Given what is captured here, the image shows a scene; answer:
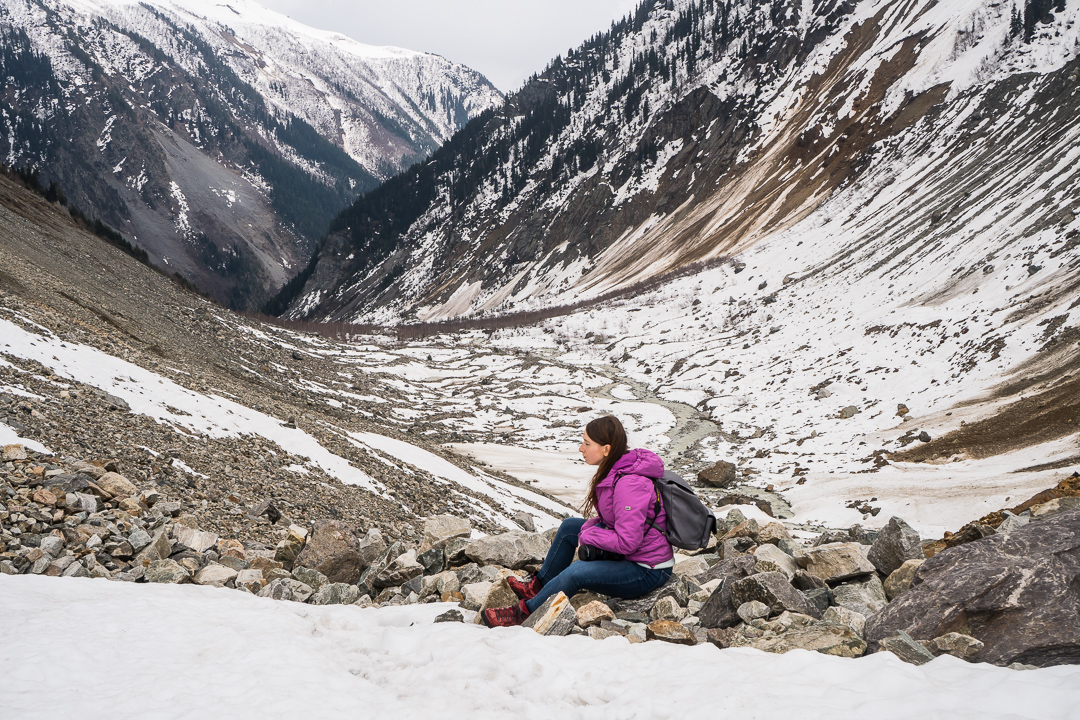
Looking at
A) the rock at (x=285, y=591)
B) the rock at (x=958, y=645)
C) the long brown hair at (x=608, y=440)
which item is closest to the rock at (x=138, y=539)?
the rock at (x=285, y=591)

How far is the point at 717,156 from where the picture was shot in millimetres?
111750

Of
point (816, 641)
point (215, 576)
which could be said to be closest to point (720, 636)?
point (816, 641)

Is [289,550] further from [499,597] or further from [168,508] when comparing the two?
[499,597]

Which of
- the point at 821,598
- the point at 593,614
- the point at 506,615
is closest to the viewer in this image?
the point at 593,614

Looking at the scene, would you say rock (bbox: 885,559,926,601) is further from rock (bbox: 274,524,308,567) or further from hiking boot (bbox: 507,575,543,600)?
rock (bbox: 274,524,308,567)

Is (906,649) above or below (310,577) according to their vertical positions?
above

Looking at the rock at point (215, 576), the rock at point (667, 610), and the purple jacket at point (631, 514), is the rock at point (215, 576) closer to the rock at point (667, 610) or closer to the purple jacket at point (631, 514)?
the purple jacket at point (631, 514)

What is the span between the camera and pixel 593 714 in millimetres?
4238

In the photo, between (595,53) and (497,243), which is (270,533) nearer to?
(497,243)

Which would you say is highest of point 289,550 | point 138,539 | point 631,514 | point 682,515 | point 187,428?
point 682,515

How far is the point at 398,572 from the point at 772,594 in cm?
467

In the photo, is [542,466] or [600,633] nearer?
[600,633]

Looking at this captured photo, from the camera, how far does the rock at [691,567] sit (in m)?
7.28

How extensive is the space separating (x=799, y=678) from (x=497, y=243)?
14230cm
